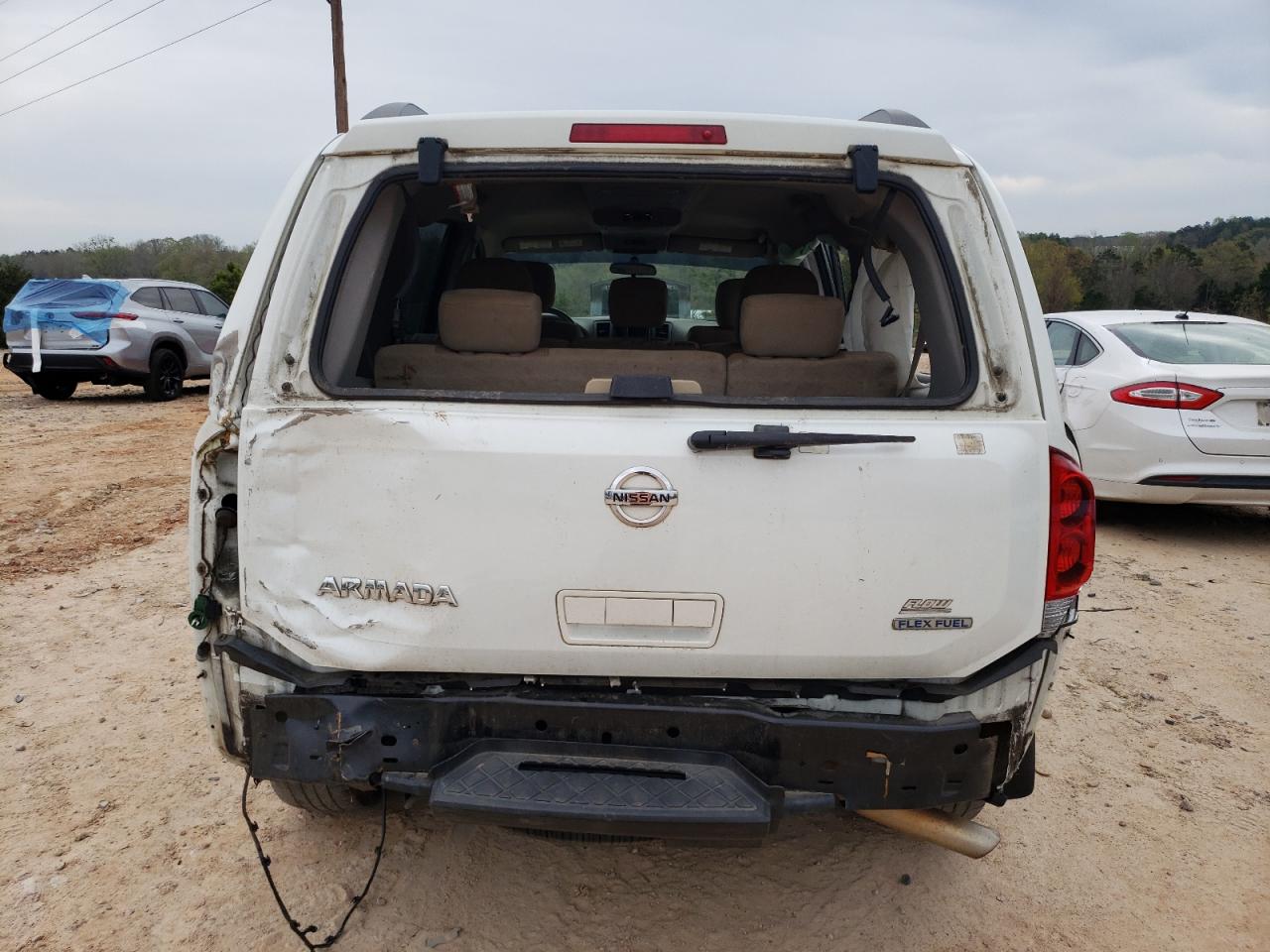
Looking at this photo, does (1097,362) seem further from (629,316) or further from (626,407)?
(626,407)

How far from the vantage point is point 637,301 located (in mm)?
4754

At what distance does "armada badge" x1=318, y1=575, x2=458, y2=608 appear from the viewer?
2.03 metres

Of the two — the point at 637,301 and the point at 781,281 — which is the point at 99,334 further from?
the point at 781,281

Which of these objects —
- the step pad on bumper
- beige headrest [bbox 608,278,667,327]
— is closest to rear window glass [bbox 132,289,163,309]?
beige headrest [bbox 608,278,667,327]

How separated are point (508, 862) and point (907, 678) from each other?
1.44 m

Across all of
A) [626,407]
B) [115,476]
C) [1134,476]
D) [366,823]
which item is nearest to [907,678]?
[626,407]

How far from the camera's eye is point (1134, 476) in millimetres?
6164

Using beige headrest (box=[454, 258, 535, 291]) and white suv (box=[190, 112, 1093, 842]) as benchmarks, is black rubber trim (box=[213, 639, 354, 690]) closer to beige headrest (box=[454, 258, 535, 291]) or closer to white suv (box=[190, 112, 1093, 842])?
white suv (box=[190, 112, 1093, 842])

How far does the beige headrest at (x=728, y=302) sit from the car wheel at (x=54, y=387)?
39.4 feet

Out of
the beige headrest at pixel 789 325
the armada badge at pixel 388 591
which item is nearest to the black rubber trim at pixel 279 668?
the armada badge at pixel 388 591

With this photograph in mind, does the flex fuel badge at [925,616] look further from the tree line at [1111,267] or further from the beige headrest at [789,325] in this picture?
the tree line at [1111,267]

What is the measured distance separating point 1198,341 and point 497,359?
19.6 ft

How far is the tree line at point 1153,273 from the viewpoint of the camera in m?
46.3

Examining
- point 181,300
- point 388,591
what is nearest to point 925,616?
point 388,591
